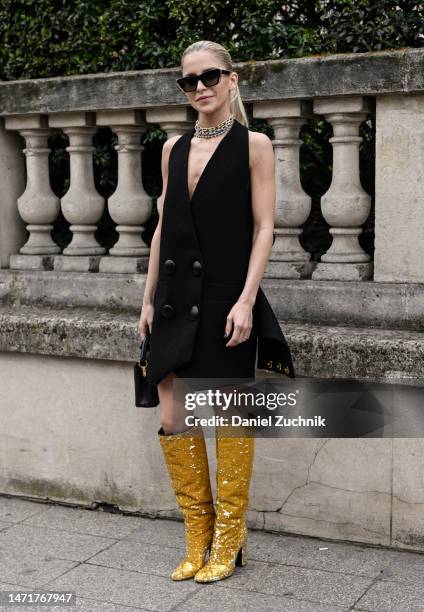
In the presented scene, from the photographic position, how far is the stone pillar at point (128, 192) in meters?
4.86

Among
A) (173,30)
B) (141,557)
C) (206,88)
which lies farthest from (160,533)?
(173,30)

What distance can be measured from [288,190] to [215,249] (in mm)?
845

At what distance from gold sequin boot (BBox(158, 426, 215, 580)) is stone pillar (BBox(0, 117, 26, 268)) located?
1697 mm

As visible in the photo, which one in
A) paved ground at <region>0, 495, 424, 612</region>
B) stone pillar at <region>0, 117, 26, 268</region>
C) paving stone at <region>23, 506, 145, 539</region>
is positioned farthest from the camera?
stone pillar at <region>0, 117, 26, 268</region>

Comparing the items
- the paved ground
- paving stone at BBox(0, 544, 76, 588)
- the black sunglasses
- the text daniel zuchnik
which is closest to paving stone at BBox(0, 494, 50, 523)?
the paved ground

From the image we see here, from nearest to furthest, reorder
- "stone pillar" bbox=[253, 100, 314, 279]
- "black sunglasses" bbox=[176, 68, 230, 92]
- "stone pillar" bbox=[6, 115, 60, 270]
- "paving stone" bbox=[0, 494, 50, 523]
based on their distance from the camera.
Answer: "black sunglasses" bbox=[176, 68, 230, 92], "stone pillar" bbox=[253, 100, 314, 279], "paving stone" bbox=[0, 494, 50, 523], "stone pillar" bbox=[6, 115, 60, 270]

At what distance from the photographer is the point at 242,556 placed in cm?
412

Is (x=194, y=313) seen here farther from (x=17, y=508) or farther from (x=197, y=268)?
(x=17, y=508)

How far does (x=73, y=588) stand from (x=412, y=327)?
167cm

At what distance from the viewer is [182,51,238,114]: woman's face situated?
371cm

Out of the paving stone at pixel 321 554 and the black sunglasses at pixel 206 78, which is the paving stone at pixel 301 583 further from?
the black sunglasses at pixel 206 78

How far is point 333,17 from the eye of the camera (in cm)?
502

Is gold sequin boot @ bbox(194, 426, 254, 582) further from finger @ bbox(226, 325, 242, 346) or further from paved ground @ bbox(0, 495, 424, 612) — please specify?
finger @ bbox(226, 325, 242, 346)

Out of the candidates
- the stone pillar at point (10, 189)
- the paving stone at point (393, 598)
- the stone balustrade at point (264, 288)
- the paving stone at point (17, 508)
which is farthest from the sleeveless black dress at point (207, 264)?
the stone pillar at point (10, 189)
